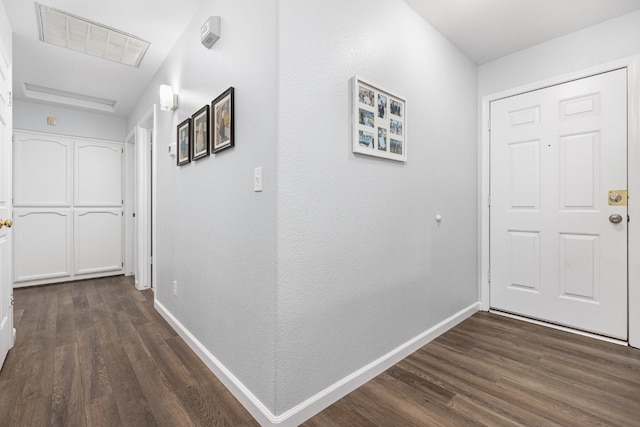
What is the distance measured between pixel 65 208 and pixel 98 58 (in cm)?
235

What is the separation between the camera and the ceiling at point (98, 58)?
2.07 m

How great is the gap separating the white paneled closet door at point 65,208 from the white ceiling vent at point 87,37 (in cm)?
205

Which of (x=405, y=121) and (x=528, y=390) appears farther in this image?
(x=405, y=121)

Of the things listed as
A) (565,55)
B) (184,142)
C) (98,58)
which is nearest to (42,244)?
(98,58)

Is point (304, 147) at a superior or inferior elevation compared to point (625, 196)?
superior

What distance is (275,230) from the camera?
1.33 metres

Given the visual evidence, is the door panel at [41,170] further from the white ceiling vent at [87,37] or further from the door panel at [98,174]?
the white ceiling vent at [87,37]

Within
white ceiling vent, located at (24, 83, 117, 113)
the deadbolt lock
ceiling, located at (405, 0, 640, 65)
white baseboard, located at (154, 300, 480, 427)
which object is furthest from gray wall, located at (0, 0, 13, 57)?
the deadbolt lock

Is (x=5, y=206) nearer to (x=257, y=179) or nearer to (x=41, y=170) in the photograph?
(x=257, y=179)

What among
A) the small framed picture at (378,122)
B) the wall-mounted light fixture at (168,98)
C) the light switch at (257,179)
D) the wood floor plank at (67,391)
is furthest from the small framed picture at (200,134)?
the wood floor plank at (67,391)

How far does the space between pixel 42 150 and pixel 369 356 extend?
4.76 meters

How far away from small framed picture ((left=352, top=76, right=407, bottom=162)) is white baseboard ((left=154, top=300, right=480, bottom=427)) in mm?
1253

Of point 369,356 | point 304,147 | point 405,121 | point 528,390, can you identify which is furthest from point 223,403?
point 405,121

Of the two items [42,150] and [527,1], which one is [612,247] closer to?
[527,1]
